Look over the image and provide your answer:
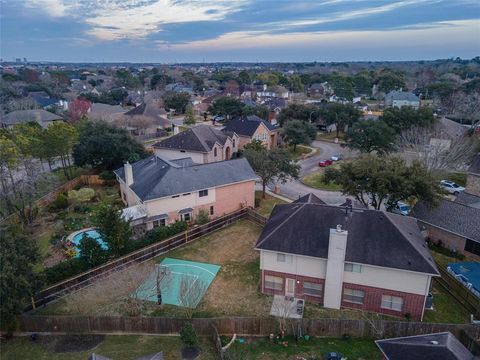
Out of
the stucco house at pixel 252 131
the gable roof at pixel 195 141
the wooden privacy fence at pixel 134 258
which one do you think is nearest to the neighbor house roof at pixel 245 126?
the stucco house at pixel 252 131

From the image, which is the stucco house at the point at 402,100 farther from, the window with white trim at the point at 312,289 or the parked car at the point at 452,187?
the window with white trim at the point at 312,289

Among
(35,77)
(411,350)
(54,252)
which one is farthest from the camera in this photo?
(35,77)

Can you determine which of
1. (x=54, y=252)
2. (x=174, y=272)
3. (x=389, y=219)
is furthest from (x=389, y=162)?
(x=54, y=252)

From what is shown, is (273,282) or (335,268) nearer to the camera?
(335,268)

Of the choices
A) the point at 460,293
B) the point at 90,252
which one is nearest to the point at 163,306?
the point at 90,252

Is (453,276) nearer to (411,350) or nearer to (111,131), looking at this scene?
(411,350)

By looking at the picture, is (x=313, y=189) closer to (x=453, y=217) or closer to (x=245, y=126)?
(x=453, y=217)

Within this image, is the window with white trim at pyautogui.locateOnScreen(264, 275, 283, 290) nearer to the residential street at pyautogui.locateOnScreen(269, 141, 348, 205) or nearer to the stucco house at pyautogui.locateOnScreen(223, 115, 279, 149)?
the residential street at pyautogui.locateOnScreen(269, 141, 348, 205)

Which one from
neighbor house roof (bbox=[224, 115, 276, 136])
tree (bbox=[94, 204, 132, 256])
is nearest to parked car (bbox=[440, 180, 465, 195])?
neighbor house roof (bbox=[224, 115, 276, 136])
